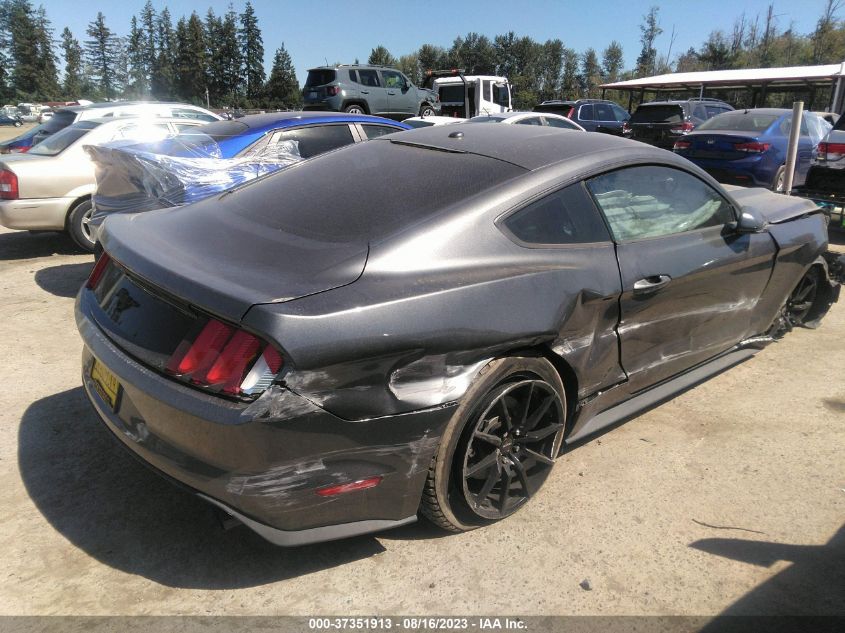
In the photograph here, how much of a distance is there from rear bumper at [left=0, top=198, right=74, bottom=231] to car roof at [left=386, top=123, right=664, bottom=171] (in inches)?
186

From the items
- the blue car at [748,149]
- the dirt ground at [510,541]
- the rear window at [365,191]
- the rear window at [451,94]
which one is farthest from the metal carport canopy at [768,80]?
the rear window at [365,191]

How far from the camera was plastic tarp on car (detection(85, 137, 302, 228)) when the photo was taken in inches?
183

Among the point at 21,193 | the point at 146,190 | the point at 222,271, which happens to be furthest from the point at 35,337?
the point at 222,271

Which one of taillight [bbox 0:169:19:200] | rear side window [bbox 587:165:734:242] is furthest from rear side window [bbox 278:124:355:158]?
rear side window [bbox 587:165:734:242]

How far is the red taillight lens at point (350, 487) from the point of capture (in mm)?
2129

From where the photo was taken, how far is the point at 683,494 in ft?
9.73

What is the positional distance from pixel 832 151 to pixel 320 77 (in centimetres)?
1555

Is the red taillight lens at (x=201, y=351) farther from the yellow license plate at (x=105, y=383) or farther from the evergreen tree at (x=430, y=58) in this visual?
the evergreen tree at (x=430, y=58)

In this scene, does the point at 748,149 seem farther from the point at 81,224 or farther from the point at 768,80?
the point at 768,80

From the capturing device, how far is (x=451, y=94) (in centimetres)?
2264

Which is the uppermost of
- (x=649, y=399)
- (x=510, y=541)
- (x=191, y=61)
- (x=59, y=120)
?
(x=191, y=61)

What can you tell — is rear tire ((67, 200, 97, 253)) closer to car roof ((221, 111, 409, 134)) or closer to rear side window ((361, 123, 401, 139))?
car roof ((221, 111, 409, 134))

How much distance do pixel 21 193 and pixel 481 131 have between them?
534 centimetres

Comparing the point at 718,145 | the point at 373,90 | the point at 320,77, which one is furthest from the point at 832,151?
the point at 320,77
